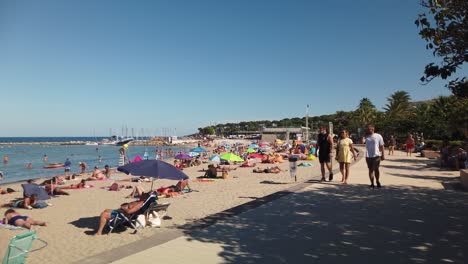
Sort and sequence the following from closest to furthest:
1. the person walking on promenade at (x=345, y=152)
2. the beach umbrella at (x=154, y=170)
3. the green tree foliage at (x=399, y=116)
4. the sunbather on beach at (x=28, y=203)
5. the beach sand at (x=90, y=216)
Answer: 1. the beach sand at (x=90, y=216)
2. the beach umbrella at (x=154, y=170)
3. the sunbather on beach at (x=28, y=203)
4. the person walking on promenade at (x=345, y=152)
5. the green tree foliage at (x=399, y=116)

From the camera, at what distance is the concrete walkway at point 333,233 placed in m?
4.79

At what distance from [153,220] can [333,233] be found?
361cm

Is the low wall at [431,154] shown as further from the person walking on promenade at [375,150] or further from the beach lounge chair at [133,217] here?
the beach lounge chair at [133,217]

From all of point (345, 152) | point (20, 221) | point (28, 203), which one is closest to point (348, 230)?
point (345, 152)

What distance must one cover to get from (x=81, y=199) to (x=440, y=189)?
36.9 feet

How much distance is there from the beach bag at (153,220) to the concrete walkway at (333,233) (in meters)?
1.14

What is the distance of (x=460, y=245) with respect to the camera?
497 centimetres

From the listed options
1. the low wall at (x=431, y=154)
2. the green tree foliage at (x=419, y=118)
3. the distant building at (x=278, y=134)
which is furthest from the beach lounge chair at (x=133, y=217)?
the distant building at (x=278, y=134)

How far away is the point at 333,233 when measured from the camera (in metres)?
5.85

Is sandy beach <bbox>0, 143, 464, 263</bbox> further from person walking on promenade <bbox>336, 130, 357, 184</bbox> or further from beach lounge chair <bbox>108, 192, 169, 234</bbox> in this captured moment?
person walking on promenade <bbox>336, 130, 357, 184</bbox>

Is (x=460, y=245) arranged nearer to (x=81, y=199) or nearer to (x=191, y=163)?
(x=81, y=199)

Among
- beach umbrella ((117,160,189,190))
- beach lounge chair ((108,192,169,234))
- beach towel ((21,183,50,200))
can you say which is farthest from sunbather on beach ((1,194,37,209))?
beach lounge chair ((108,192,169,234))

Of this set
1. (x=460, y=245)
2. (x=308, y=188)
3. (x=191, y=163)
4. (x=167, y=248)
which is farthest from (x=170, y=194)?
(x=191, y=163)

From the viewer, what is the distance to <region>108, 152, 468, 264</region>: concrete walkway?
479 cm
